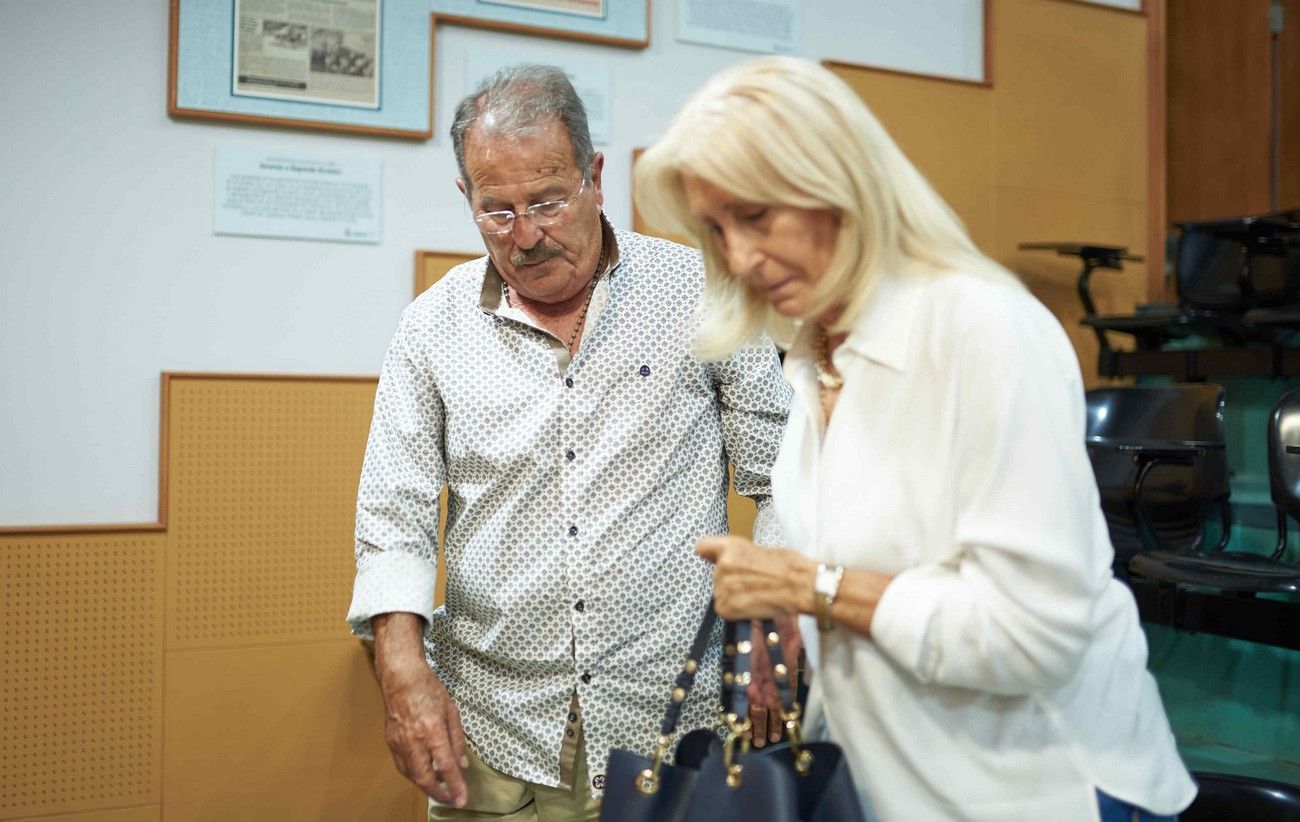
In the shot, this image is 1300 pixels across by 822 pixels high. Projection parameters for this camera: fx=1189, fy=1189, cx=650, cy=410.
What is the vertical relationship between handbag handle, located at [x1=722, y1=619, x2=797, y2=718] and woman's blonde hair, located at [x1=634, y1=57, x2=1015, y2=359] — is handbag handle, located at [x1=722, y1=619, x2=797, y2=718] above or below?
below

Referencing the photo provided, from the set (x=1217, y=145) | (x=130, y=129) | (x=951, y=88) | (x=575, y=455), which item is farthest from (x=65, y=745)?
(x=1217, y=145)

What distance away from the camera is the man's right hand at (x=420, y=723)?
5.45 ft

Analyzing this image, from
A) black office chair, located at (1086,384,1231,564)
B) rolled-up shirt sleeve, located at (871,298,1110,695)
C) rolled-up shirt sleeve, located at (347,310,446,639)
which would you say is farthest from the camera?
black office chair, located at (1086,384,1231,564)

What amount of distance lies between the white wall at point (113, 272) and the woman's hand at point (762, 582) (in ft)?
8.42

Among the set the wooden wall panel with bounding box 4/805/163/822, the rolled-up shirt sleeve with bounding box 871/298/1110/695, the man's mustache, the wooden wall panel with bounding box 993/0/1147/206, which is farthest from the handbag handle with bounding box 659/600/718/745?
the wooden wall panel with bounding box 993/0/1147/206

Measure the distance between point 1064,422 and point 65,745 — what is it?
304 cm

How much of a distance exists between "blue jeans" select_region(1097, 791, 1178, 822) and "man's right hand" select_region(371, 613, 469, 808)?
0.87 meters

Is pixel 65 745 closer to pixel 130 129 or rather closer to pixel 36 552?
pixel 36 552

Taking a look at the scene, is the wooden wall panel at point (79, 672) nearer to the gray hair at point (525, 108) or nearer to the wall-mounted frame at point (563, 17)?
the wall-mounted frame at point (563, 17)

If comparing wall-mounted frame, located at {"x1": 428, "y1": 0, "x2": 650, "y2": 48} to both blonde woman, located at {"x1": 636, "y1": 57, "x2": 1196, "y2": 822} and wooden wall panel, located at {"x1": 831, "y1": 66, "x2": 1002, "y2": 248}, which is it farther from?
blonde woman, located at {"x1": 636, "y1": 57, "x2": 1196, "y2": 822}

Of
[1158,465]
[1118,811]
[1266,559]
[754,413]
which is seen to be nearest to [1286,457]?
[1266,559]

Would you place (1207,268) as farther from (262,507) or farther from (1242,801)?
(262,507)

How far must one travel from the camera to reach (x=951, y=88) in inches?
174

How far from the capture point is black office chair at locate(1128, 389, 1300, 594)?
133 inches
